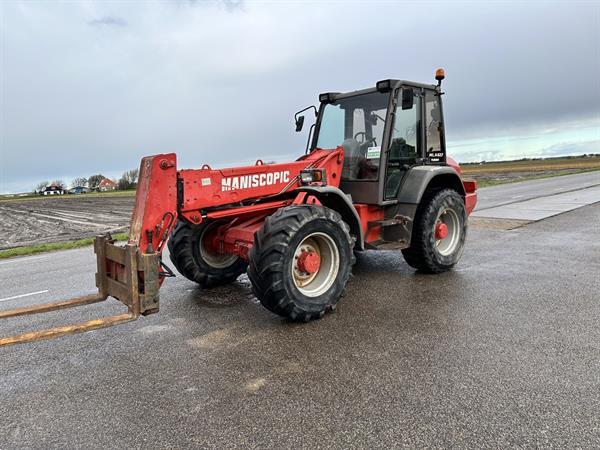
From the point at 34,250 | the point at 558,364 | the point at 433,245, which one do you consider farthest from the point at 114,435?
the point at 34,250

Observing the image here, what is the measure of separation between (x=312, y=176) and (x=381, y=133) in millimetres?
1383

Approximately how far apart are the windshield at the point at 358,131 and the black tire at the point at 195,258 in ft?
6.53

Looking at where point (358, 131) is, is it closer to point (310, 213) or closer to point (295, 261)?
point (310, 213)

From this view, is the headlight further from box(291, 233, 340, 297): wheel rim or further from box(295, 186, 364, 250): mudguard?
box(291, 233, 340, 297): wheel rim

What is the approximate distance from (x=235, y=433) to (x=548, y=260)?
597 cm

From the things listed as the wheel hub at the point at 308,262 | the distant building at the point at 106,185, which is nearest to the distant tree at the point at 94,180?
the distant building at the point at 106,185

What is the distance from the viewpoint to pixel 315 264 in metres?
4.49

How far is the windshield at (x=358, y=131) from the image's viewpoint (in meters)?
5.76

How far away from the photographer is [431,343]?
3760 mm

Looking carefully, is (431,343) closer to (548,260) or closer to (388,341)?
(388,341)

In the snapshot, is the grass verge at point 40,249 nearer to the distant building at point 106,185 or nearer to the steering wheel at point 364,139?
the steering wheel at point 364,139

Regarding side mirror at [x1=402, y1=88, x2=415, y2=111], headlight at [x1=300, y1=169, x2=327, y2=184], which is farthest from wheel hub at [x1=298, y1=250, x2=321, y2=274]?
side mirror at [x1=402, y1=88, x2=415, y2=111]

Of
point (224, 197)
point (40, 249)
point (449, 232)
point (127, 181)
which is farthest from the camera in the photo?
point (127, 181)

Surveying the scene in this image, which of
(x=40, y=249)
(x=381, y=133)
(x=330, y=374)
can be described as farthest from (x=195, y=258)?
(x=40, y=249)
